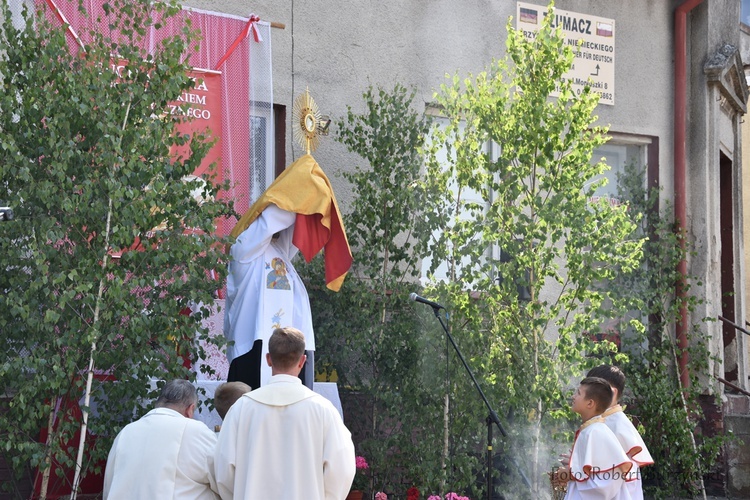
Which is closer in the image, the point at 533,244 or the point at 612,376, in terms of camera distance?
the point at 612,376

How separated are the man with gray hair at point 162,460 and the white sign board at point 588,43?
7171 mm

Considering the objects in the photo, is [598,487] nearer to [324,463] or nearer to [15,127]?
[324,463]

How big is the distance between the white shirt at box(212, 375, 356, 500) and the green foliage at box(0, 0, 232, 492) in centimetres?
162

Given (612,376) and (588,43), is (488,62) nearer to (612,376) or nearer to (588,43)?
(588,43)

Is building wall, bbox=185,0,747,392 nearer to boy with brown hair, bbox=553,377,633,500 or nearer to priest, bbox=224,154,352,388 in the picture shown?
priest, bbox=224,154,352,388

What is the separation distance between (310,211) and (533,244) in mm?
2128

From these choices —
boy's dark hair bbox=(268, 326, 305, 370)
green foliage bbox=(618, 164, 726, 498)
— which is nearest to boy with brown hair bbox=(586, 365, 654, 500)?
boy's dark hair bbox=(268, 326, 305, 370)

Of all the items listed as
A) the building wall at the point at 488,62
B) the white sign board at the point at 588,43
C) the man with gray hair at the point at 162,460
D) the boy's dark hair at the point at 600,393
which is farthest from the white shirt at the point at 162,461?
the white sign board at the point at 588,43

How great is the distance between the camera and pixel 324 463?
506cm

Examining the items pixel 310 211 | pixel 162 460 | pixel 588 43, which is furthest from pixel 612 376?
pixel 588 43

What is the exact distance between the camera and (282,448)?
5000mm

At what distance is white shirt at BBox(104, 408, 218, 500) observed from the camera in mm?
5238

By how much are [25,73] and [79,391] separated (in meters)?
1.99

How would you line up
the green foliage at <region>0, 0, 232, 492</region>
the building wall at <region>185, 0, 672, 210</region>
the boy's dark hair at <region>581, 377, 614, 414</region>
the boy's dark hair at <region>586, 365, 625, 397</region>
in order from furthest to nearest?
the building wall at <region>185, 0, 672, 210</region>
the boy's dark hair at <region>586, 365, 625, 397</region>
the green foliage at <region>0, 0, 232, 492</region>
the boy's dark hair at <region>581, 377, 614, 414</region>
